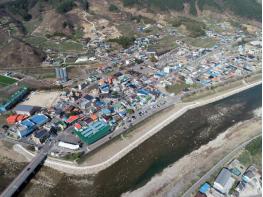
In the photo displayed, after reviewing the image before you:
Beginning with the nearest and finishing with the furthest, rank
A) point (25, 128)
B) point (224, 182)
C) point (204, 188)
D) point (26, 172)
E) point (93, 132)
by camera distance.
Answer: point (204, 188) < point (224, 182) < point (26, 172) < point (93, 132) < point (25, 128)

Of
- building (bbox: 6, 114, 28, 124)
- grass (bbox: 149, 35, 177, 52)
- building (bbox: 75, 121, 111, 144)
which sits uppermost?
building (bbox: 75, 121, 111, 144)

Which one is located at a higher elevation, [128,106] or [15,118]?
[128,106]

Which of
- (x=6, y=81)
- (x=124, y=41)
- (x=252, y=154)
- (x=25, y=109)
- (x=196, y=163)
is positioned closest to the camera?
(x=196, y=163)

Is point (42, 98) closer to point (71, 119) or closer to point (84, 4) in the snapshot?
point (71, 119)

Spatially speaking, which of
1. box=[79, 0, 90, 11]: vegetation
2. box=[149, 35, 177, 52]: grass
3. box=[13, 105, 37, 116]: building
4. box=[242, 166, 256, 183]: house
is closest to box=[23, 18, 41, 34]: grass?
box=[79, 0, 90, 11]: vegetation

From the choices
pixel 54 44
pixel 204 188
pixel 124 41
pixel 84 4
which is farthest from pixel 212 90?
pixel 84 4

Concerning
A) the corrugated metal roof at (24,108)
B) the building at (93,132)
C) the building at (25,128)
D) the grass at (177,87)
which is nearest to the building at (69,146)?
the building at (93,132)

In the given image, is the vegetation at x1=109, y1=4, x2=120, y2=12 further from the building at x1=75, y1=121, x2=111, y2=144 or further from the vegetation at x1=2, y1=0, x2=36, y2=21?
the building at x1=75, y1=121, x2=111, y2=144
